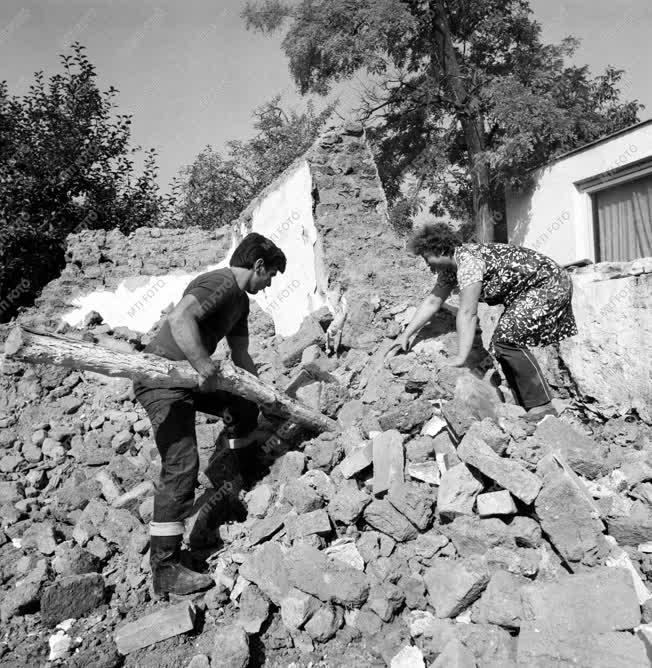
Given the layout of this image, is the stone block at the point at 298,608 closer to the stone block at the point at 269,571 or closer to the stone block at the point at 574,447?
the stone block at the point at 269,571

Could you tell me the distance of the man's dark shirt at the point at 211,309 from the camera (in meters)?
3.01

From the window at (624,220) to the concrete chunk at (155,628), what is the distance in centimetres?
701

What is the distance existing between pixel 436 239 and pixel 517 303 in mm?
639

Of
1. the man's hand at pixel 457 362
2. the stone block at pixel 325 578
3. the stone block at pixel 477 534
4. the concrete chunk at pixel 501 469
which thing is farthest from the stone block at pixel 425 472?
the man's hand at pixel 457 362

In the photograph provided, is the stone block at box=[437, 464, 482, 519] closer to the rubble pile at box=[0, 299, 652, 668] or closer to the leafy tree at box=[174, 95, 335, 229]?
the rubble pile at box=[0, 299, 652, 668]

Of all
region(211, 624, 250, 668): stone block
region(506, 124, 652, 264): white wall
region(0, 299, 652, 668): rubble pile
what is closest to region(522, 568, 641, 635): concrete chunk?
region(0, 299, 652, 668): rubble pile

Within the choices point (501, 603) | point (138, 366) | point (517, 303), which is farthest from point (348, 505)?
point (517, 303)

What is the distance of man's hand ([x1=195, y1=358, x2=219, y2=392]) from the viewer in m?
2.95

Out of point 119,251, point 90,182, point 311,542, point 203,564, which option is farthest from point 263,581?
point 90,182

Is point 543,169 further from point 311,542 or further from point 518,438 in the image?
point 311,542

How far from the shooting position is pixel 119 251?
820cm

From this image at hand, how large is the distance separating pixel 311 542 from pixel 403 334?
1757 millimetres

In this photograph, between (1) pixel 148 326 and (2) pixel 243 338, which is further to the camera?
(1) pixel 148 326

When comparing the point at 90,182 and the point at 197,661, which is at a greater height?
the point at 90,182
